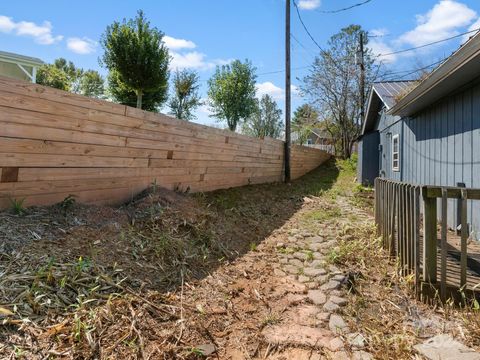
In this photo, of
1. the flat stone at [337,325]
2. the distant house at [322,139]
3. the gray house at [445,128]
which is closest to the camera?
the flat stone at [337,325]

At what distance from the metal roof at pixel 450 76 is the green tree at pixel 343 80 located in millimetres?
13002

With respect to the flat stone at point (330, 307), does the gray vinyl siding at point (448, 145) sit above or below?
above

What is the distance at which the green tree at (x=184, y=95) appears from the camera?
81.6 feet

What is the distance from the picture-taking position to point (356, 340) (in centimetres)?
213

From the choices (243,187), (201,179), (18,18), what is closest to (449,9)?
(243,187)

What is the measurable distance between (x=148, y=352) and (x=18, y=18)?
18.1 m

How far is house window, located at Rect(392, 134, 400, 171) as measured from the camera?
8760mm

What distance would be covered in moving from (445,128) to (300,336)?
5186 mm

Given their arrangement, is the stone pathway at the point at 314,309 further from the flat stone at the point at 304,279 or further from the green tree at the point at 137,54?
the green tree at the point at 137,54

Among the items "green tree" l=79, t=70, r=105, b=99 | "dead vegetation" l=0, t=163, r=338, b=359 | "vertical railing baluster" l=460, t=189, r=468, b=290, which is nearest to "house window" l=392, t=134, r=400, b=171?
"dead vegetation" l=0, t=163, r=338, b=359

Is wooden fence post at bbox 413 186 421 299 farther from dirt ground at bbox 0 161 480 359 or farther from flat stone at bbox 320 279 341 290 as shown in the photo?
flat stone at bbox 320 279 341 290

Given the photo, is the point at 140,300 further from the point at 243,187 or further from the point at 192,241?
the point at 243,187

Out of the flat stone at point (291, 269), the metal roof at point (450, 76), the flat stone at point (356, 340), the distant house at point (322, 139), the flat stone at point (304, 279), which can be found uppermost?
the distant house at point (322, 139)

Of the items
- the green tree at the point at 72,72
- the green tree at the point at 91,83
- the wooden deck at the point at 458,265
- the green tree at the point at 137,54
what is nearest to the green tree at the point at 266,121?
the green tree at the point at 91,83
